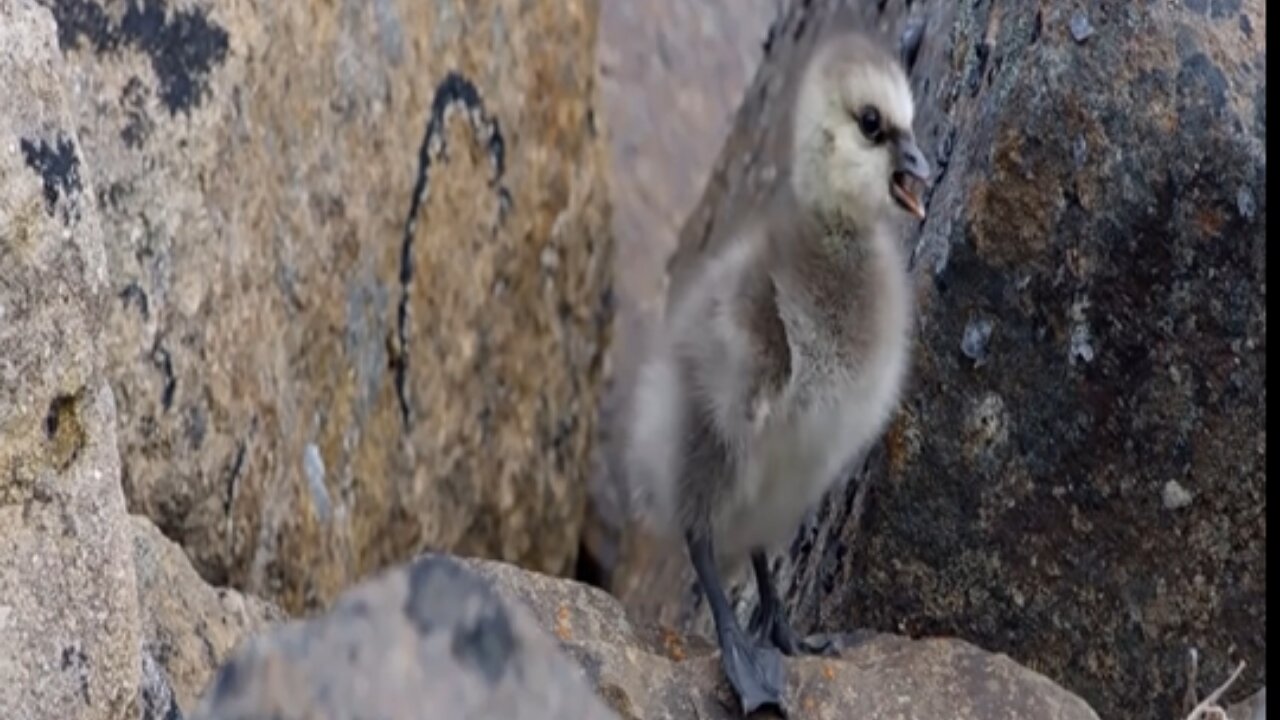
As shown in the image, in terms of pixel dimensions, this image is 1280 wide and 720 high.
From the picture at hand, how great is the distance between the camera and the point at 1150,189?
13.7ft

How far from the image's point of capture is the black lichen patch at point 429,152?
17.7 ft

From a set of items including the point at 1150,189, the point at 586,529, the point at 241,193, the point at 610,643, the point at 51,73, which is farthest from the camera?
the point at 586,529

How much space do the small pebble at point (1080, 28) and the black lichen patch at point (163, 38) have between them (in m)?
1.44

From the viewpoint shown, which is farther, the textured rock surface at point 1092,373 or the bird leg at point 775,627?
the textured rock surface at point 1092,373

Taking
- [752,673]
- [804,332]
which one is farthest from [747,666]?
[804,332]

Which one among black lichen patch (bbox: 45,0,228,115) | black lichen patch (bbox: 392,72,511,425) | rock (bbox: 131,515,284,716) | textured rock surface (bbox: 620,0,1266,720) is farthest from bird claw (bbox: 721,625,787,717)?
black lichen patch (bbox: 392,72,511,425)

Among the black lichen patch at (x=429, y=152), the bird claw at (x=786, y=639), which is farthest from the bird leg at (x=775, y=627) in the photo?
the black lichen patch at (x=429, y=152)

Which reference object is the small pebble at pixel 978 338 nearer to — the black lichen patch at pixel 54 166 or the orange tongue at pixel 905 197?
the orange tongue at pixel 905 197

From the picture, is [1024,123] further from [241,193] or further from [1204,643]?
[241,193]

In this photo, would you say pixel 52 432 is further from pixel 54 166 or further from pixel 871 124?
pixel 871 124

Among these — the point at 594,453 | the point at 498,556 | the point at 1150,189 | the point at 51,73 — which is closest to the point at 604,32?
the point at 594,453

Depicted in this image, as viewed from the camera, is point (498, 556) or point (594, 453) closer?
point (498, 556)

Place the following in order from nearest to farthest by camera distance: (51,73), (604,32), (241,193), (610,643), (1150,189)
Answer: (51,73)
(610,643)
(1150,189)
(241,193)
(604,32)

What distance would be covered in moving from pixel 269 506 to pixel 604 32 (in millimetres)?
3144
